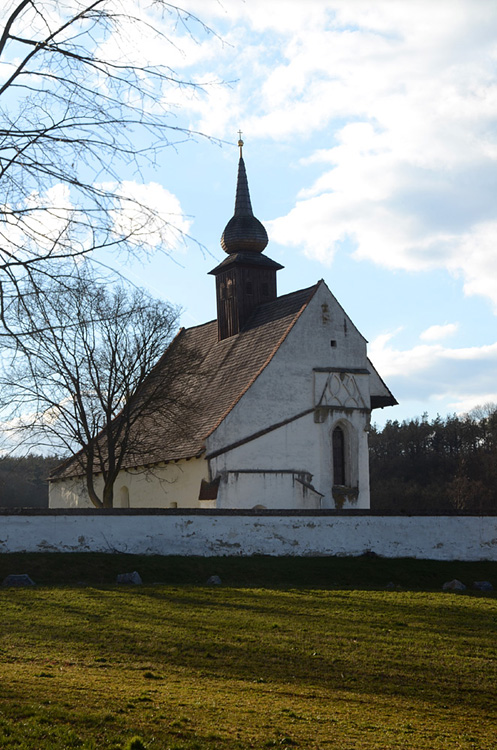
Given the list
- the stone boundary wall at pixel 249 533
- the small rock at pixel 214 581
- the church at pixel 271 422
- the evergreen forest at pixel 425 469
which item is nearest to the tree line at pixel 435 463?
the evergreen forest at pixel 425 469

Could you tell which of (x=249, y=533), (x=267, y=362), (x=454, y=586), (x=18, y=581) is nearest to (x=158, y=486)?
(x=267, y=362)

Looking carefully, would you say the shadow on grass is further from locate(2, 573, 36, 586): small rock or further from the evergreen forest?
the evergreen forest

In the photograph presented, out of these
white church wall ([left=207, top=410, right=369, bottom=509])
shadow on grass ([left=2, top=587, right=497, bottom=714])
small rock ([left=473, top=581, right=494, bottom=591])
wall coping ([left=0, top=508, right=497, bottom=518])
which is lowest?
small rock ([left=473, top=581, right=494, bottom=591])

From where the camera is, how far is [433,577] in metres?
23.6

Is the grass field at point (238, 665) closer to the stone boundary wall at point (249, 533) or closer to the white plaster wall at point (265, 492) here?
the stone boundary wall at point (249, 533)

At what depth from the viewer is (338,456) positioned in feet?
115

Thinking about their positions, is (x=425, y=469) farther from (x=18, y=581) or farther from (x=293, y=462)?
(x=18, y=581)

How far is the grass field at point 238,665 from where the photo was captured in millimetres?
7699

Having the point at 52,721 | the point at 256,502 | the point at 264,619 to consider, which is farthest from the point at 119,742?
the point at 256,502

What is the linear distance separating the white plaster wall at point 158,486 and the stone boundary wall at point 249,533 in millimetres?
7235

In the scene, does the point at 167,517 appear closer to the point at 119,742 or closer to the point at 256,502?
the point at 256,502

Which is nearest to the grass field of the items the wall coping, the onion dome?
the wall coping

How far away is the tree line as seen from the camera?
68.9 meters

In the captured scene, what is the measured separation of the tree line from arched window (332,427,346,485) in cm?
3371
